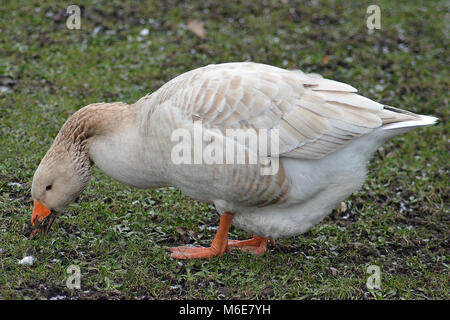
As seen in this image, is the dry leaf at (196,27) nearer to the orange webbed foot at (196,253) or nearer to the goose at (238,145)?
the goose at (238,145)

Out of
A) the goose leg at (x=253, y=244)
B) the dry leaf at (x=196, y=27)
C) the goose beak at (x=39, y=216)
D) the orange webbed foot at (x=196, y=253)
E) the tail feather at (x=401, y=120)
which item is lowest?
the goose leg at (x=253, y=244)

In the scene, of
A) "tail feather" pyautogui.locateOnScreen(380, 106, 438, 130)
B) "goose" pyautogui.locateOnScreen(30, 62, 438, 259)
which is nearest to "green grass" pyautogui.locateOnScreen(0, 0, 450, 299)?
"goose" pyautogui.locateOnScreen(30, 62, 438, 259)

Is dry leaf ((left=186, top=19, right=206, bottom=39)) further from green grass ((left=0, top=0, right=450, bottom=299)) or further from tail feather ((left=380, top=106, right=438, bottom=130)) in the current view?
tail feather ((left=380, top=106, right=438, bottom=130))

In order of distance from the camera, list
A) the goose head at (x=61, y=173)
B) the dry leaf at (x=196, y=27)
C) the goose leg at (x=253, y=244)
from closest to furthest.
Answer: the goose head at (x=61, y=173) → the goose leg at (x=253, y=244) → the dry leaf at (x=196, y=27)

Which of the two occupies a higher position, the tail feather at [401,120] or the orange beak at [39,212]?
the tail feather at [401,120]

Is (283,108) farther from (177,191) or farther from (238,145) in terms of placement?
(177,191)

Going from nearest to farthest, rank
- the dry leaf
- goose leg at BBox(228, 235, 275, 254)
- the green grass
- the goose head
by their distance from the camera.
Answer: the green grass → the goose head → goose leg at BBox(228, 235, 275, 254) → the dry leaf

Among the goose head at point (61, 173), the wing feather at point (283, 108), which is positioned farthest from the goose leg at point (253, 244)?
the goose head at point (61, 173)

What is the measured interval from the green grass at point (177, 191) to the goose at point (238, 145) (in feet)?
1.15

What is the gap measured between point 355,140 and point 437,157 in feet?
8.15

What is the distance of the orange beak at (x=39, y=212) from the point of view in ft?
14.2

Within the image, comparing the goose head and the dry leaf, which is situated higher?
the dry leaf

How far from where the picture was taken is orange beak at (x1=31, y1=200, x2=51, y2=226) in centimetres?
433
